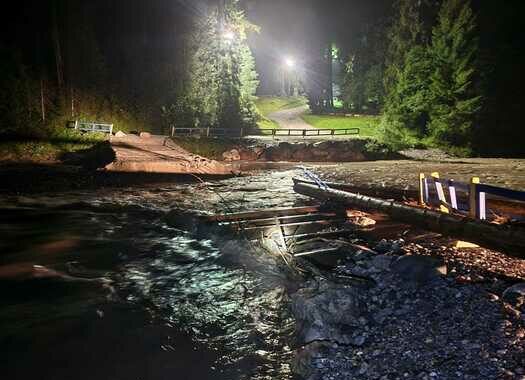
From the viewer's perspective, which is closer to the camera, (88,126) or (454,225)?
(454,225)

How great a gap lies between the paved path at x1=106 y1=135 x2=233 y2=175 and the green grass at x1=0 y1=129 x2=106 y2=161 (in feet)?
14.4

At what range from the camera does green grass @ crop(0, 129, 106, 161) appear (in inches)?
999

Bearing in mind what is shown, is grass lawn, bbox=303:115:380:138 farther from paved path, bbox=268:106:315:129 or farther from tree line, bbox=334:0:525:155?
tree line, bbox=334:0:525:155

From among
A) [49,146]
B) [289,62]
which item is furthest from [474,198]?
[289,62]

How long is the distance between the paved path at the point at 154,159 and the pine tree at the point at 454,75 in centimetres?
2205

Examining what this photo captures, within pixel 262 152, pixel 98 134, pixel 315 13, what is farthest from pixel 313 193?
pixel 315 13

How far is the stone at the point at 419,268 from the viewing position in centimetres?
693

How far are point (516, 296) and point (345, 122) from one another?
1741 inches

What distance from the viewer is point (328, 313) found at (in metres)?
6.31

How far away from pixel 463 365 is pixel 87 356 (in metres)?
5.57

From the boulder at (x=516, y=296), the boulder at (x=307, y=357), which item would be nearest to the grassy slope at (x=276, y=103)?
the boulder at (x=516, y=296)

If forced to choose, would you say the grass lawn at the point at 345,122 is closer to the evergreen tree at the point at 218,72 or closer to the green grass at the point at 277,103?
the green grass at the point at 277,103

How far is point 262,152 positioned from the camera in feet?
106

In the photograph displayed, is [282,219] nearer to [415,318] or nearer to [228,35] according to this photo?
[415,318]
